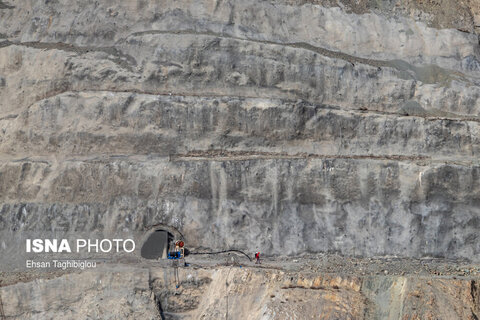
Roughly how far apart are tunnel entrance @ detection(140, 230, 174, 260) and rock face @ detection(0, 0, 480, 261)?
30.5 inches

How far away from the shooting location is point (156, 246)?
26453 mm

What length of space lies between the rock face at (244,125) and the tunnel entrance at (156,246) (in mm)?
776

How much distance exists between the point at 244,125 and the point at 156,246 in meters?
7.35

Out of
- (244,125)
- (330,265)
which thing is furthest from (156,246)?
(330,265)

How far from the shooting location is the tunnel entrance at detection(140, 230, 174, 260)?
1040 inches

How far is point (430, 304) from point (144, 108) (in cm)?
1596

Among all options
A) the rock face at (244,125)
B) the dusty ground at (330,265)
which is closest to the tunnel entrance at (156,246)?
the dusty ground at (330,265)

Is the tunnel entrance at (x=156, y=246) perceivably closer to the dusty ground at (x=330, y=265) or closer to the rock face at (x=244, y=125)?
the dusty ground at (x=330, y=265)

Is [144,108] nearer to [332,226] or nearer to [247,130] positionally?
[247,130]

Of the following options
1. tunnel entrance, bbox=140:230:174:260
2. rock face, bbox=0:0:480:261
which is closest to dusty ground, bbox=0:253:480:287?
tunnel entrance, bbox=140:230:174:260

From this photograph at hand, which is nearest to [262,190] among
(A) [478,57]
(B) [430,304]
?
(B) [430,304]

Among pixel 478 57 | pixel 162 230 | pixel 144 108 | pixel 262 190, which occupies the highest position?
pixel 478 57

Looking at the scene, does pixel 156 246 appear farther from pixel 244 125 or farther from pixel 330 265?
pixel 330 265

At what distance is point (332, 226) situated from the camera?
88.2 feet
